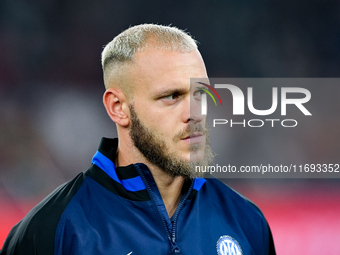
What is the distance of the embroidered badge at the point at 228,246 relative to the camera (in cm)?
180

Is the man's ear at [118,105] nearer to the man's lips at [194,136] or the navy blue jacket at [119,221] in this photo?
the navy blue jacket at [119,221]

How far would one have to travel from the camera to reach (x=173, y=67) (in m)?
1.75

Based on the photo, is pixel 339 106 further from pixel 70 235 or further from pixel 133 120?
pixel 70 235

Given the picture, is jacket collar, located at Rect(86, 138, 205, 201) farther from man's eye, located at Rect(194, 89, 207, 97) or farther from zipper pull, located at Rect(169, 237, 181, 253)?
man's eye, located at Rect(194, 89, 207, 97)

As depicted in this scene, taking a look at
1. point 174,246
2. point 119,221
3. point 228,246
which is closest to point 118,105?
point 119,221

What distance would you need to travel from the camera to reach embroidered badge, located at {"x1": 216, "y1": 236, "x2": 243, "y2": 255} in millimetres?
1800

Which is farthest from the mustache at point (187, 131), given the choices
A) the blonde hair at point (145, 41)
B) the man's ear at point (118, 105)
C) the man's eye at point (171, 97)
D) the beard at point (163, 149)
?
the blonde hair at point (145, 41)

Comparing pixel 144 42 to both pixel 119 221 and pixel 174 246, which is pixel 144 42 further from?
pixel 174 246

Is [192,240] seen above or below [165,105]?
below

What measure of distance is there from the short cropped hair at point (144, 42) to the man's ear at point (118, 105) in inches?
2.3

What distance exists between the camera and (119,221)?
167 centimetres

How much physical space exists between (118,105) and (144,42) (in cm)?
37

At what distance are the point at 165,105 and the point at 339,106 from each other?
2.74m

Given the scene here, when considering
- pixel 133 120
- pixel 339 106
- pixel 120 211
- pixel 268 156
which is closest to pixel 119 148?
pixel 133 120
